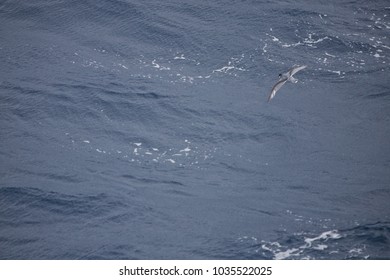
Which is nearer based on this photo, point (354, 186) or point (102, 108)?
point (354, 186)

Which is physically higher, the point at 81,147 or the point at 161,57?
the point at 161,57

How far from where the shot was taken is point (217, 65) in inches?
2756

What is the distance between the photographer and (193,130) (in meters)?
64.6

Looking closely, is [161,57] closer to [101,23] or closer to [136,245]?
[101,23]

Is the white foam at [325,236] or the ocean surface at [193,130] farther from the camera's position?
the ocean surface at [193,130]

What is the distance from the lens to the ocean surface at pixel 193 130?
181 feet

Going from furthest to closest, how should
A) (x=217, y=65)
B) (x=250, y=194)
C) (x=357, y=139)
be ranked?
(x=217, y=65) < (x=357, y=139) < (x=250, y=194)

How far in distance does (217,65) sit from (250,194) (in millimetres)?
15843

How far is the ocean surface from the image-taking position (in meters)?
55.3

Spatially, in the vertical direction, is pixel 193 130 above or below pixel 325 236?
above

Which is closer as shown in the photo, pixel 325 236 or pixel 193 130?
pixel 325 236

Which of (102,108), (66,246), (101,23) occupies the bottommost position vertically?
(66,246)

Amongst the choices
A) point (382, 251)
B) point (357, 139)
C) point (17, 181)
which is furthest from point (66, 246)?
point (357, 139)

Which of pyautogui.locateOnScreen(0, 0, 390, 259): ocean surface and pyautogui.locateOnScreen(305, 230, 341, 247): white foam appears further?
pyautogui.locateOnScreen(0, 0, 390, 259): ocean surface
